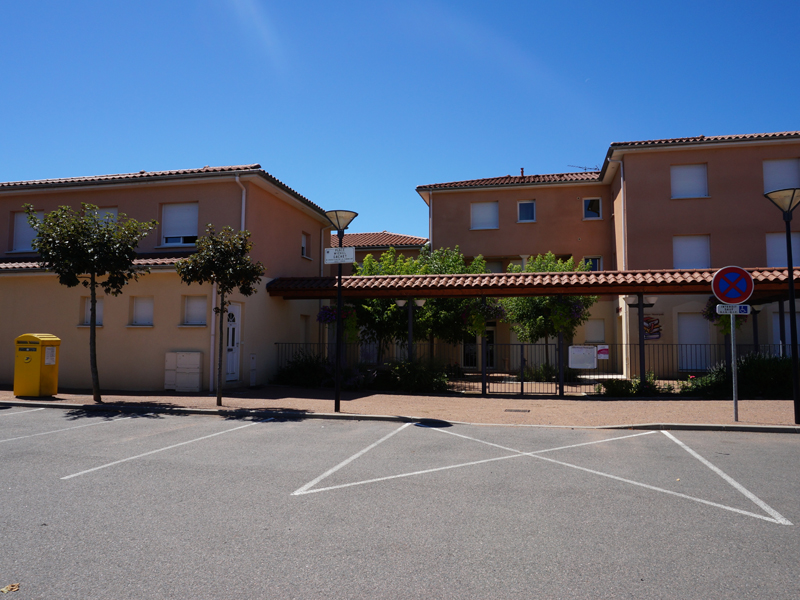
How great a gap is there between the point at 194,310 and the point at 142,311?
4.99 feet

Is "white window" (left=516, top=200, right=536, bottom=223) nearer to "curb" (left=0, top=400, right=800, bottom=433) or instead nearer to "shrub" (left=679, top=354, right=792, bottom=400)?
"shrub" (left=679, top=354, right=792, bottom=400)

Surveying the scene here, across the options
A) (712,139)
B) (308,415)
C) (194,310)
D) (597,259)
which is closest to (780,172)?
(712,139)

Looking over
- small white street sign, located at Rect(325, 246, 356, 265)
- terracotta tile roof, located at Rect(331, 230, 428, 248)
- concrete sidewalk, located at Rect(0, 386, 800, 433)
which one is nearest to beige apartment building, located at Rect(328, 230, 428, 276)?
terracotta tile roof, located at Rect(331, 230, 428, 248)

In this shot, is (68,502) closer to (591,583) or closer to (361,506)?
(361,506)

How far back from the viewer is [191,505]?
5.40 meters

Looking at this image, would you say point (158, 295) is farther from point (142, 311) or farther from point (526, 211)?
point (526, 211)

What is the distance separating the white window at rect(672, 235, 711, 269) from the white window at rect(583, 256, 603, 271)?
Result: 154 inches

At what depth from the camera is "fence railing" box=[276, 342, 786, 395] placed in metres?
17.2

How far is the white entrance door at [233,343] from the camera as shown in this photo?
53.6 feet

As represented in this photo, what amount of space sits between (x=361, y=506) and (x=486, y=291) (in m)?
11.0

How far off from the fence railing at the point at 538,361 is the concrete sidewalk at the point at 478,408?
1.73 metres

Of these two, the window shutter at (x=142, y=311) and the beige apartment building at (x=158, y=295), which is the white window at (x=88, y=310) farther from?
the window shutter at (x=142, y=311)

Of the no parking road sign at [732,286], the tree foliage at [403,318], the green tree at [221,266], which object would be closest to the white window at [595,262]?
the tree foliage at [403,318]

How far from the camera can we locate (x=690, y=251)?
2181cm
